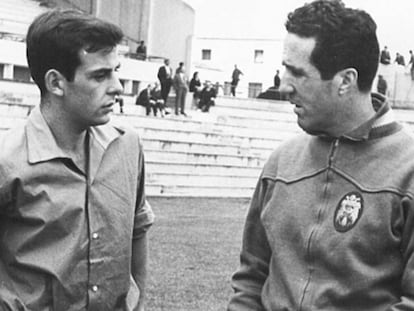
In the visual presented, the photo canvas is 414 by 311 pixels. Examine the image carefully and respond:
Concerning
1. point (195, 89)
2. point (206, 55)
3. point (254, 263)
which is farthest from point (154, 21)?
point (254, 263)

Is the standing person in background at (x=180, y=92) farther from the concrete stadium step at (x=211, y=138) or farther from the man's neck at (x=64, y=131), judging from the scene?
the man's neck at (x=64, y=131)

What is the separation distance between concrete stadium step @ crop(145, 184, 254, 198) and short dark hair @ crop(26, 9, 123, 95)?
2047cm

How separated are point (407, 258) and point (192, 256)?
9558mm

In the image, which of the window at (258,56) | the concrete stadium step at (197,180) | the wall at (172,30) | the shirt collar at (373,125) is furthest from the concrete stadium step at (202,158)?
the window at (258,56)

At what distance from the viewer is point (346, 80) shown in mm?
3246

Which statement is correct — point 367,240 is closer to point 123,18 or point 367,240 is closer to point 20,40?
point 20,40

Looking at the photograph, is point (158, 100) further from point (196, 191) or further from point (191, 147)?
point (196, 191)

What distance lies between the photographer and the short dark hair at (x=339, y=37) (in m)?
3.19

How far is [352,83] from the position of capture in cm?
325

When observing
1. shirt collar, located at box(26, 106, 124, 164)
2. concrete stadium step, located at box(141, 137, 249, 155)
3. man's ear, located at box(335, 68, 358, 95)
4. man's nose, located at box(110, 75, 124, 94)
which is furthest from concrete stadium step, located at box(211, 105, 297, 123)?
man's ear, located at box(335, 68, 358, 95)

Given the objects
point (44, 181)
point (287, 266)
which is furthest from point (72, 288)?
point (287, 266)

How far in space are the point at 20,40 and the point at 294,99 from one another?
3113 centimetres

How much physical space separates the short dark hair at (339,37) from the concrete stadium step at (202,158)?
22960 mm

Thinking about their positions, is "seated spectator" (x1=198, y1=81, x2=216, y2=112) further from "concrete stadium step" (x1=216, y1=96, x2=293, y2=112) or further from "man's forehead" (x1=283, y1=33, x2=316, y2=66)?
"man's forehead" (x1=283, y1=33, x2=316, y2=66)
